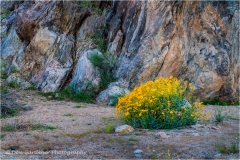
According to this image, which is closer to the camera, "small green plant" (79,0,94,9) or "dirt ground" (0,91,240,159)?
"dirt ground" (0,91,240,159)

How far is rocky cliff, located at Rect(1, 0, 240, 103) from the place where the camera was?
11094 mm

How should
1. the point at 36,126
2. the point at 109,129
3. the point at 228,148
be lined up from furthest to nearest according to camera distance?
the point at 36,126, the point at 109,129, the point at 228,148

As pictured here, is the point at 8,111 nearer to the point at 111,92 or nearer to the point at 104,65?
the point at 111,92

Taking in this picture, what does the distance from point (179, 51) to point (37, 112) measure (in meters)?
5.09

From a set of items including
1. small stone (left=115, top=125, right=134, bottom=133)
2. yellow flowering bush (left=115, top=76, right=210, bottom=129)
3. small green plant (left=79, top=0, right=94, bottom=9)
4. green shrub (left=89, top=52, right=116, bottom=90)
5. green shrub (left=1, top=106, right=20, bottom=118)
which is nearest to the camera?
small stone (left=115, top=125, right=134, bottom=133)

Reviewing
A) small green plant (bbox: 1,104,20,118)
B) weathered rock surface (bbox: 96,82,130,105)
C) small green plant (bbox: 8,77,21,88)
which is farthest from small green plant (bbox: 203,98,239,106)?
small green plant (bbox: 8,77,21,88)

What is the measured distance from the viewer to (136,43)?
1134 cm

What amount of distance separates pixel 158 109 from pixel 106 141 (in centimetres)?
134

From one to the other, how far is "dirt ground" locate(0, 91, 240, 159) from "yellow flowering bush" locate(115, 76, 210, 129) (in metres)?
0.24

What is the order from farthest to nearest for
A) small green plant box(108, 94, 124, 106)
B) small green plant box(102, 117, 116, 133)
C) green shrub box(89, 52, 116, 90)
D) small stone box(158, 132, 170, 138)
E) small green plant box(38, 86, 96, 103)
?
1. green shrub box(89, 52, 116, 90)
2. small green plant box(38, 86, 96, 103)
3. small green plant box(108, 94, 124, 106)
4. small green plant box(102, 117, 116, 133)
5. small stone box(158, 132, 170, 138)

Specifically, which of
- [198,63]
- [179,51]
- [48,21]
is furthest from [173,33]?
[48,21]

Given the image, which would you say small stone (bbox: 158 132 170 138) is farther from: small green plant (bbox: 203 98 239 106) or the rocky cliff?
small green plant (bbox: 203 98 239 106)

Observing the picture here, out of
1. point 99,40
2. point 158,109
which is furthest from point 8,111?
point 99,40

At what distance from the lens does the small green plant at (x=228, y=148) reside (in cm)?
514
